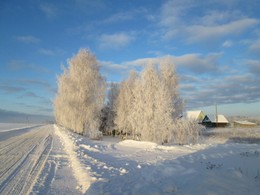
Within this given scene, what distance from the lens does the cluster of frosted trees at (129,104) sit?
2752 centimetres

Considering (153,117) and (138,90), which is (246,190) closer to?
(153,117)

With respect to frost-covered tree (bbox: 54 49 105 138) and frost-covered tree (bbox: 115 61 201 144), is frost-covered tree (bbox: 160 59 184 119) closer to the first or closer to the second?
frost-covered tree (bbox: 115 61 201 144)

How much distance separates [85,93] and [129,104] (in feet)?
20.6

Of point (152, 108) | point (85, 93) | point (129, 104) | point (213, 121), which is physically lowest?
point (152, 108)

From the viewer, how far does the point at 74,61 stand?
39312 mm

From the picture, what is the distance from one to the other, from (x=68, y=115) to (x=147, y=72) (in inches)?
612

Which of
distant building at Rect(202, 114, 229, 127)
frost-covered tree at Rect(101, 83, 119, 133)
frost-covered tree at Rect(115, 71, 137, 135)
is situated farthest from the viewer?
distant building at Rect(202, 114, 229, 127)

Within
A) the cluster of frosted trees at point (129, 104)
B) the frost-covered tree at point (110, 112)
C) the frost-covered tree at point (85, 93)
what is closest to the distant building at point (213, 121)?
the frost-covered tree at point (110, 112)

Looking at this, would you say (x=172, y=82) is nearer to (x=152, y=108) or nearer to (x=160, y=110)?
(x=152, y=108)

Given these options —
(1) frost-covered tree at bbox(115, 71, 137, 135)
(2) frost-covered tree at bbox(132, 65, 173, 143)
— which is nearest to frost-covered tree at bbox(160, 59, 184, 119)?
(2) frost-covered tree at bbox(132, 65, 173, 143)

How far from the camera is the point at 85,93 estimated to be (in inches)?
1516

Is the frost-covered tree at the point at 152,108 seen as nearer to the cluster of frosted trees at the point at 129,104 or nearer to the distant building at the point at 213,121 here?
the cluster of frosted trees at the point at 129,104

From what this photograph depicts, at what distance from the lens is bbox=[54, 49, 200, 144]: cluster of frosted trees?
27516mm

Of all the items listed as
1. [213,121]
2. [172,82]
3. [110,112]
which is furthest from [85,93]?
[213,121]
